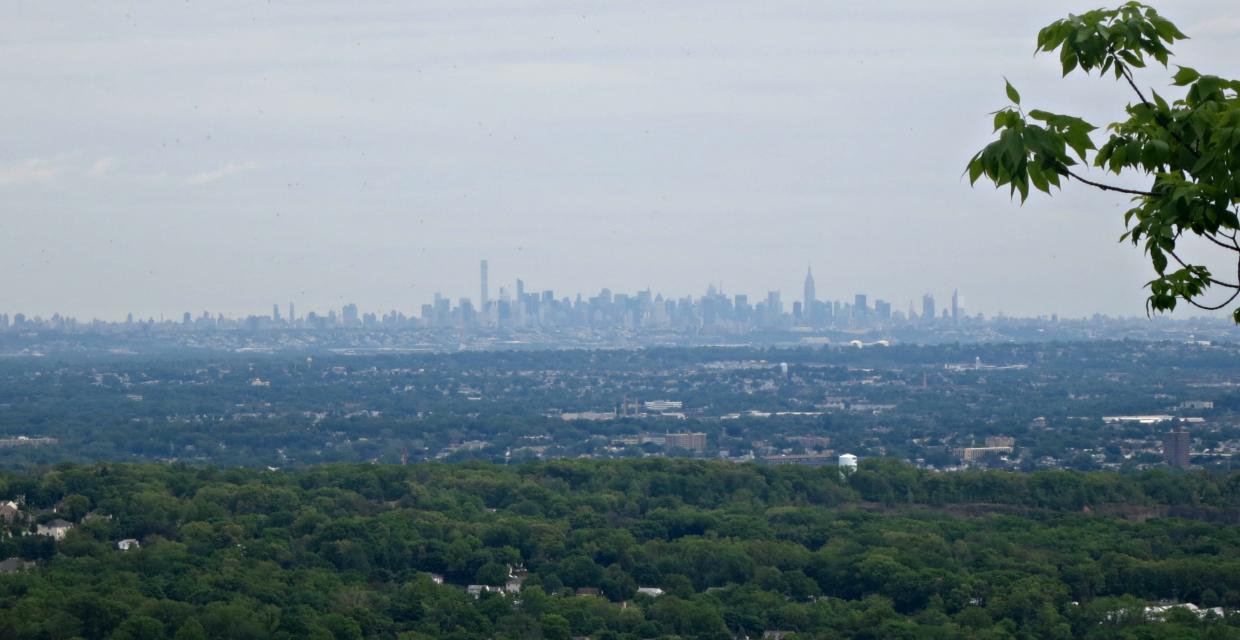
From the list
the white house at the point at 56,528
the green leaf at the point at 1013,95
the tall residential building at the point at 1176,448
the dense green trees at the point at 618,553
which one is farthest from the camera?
the tall residential building at the point at 1176,448

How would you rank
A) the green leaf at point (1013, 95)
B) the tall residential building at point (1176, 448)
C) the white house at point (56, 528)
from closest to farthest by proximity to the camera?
the green leaf at point (1013, 95) → the white house at point (56, 528) → the tall residential building at point (1176, 448)

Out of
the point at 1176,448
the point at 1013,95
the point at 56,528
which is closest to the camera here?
the point at 1013,95

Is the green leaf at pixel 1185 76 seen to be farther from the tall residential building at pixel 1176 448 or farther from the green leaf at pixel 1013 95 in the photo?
the tall residential building at pixel 1176 448

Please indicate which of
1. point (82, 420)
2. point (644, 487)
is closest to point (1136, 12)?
point (644, 487)

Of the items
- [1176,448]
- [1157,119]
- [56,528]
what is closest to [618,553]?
[56,528]

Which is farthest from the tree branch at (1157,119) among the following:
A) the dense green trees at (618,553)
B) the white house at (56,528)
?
the white house at (56,528)

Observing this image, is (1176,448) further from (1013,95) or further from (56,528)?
(1013,95)
